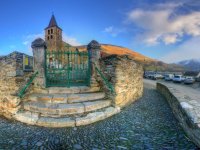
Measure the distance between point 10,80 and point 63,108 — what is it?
2632 mm

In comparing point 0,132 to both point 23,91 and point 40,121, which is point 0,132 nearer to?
point 40,121

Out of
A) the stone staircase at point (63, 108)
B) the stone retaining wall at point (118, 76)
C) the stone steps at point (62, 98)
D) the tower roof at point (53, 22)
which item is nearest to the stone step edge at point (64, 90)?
the stone staircase at point (63, 108)

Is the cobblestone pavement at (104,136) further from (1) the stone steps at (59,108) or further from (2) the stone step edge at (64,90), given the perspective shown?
(2) the stone step edge at (64,90)

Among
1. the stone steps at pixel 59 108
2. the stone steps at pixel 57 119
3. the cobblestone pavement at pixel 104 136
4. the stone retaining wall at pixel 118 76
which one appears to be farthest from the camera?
the stone retaining wall at pixel 118 76

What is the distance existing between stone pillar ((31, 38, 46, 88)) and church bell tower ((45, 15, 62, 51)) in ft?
111

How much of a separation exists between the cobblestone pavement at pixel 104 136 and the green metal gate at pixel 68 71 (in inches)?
104

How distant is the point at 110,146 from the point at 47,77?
4662 millimetres

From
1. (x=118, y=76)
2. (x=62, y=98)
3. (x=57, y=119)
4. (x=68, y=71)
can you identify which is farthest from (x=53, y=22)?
(x=57, y=119)

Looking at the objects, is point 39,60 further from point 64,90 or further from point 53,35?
point 53,35

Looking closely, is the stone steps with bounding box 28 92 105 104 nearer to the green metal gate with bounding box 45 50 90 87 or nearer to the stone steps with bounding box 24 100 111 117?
the stone steps with bounding box 24 100 111 117

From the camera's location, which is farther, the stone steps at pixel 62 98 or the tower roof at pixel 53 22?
the tower roof at pixel 53 22

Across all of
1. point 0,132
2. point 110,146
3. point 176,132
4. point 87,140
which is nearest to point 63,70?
point 0,132

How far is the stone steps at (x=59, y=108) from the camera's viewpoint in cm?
565

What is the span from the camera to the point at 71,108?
18.8 ft
